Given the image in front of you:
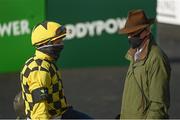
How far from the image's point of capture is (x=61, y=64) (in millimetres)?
9367

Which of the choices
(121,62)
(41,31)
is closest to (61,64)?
(121,62)

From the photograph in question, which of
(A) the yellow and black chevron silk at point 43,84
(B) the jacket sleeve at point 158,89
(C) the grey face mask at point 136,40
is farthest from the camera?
(C) the grey face mask at point 136,40

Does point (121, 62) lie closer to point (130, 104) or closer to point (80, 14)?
point (80, 14)

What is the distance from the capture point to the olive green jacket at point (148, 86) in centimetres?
521

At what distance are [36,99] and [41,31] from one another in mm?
573

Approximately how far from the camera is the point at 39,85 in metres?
5.33

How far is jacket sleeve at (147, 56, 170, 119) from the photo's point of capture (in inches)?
205

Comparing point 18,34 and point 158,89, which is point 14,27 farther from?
point 158,89

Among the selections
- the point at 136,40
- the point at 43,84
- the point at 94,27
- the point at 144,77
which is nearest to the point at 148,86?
the point at 144,77

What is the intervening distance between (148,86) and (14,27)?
376cm

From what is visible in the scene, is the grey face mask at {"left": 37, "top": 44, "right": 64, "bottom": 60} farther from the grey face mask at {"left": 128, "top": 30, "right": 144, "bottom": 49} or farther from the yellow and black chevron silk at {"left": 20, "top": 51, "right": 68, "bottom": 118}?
the grey face mask at {"left": 128, "top": 30, "right": 144, "bottom": 49}

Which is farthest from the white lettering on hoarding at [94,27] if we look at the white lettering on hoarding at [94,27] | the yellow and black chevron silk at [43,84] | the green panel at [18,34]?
the yellow and black chevron silk at [43,84]

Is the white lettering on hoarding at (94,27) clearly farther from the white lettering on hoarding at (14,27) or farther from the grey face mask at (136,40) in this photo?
the grey face mask at (136,40)

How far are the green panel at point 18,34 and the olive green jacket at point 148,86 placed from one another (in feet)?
11.2
